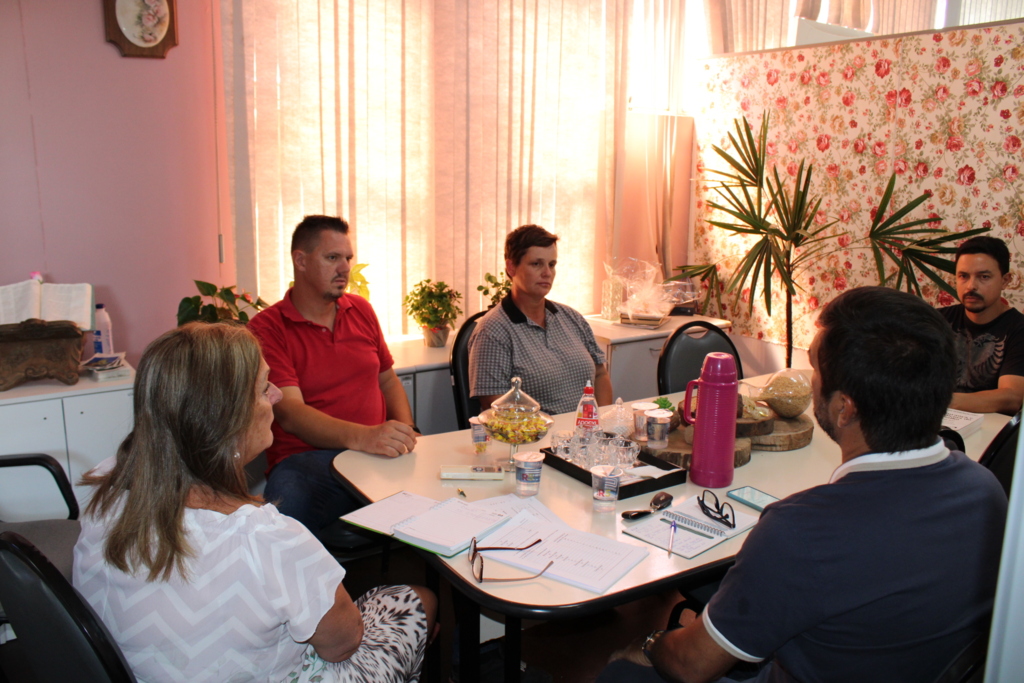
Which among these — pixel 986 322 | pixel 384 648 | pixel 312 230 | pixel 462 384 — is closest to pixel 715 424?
pixel 384 648

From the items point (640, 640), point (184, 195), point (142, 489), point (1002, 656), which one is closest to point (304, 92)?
point (184, 195)

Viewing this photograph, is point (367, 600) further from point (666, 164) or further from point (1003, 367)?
point (666, 164)

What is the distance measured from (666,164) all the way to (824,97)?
971mm

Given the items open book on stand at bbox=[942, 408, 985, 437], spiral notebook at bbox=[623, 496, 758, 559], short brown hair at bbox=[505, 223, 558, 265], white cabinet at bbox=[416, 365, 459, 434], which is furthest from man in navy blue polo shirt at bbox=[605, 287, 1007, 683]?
white cabinet at bbox=[416, 365, 459, 434]

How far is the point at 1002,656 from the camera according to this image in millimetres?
699

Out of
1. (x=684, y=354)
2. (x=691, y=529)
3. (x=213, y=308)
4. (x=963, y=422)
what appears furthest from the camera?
(x=684, y=354)

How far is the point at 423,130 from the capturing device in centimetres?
378

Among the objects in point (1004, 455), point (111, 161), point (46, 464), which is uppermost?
point (111, 161)

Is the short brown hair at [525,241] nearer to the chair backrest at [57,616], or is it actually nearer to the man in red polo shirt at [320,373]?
the man in red polo shirt at [320,373]

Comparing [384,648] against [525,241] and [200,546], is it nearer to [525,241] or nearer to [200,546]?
[200,546]

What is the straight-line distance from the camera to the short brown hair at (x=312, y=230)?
2660 millimetres

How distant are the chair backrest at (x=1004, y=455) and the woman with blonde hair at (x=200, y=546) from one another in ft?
5.78

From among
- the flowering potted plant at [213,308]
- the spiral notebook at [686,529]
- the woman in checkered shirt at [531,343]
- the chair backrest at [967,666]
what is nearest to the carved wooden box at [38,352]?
the flowering potted plant at [213,308]

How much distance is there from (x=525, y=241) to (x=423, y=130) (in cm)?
122
